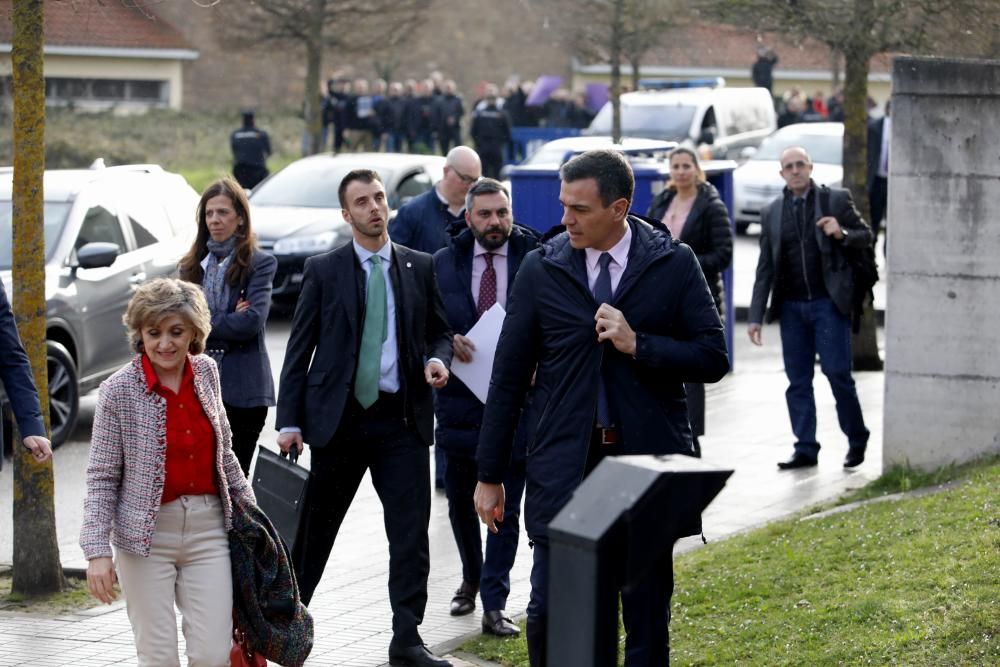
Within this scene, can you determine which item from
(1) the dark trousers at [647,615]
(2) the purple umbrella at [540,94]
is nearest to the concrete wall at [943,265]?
(1) the dark trousers at [647,615]

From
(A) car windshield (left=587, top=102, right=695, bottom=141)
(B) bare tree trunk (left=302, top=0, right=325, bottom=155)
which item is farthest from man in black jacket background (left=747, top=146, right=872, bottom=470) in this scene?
(B) bare tree trunk (left=302, top=0, right=325, bottom=155)

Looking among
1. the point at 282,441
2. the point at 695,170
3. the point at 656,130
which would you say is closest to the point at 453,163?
the point at 695,170

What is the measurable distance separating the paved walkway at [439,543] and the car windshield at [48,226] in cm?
158

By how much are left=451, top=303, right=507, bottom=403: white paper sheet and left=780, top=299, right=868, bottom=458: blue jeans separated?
380cm

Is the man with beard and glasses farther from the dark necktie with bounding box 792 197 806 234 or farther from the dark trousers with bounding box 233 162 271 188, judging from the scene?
the dark trousers with bounding box 233 162 271 188

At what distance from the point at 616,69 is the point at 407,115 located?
33.7 feet

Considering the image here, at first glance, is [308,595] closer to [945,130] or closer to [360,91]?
[945,130]

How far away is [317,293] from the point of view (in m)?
6.84

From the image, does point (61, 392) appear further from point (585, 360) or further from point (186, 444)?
point (585, 360)

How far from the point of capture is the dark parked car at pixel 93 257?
38.8ft

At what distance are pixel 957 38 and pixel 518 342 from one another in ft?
32.4

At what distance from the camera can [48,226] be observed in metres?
12.2

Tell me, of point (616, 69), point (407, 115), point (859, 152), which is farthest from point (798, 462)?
point (407, 115)

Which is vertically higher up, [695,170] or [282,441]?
[695,170]
